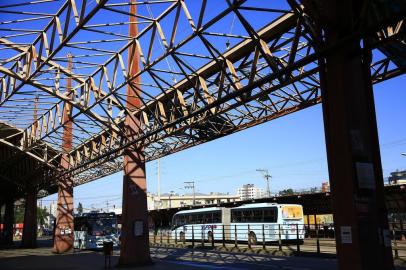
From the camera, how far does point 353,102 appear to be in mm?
9898

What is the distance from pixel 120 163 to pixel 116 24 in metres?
21.8

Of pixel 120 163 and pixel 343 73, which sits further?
pixel 120 163

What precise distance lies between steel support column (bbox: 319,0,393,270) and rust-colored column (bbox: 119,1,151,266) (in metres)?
12.2

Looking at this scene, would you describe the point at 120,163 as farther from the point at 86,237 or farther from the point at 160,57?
the point at 160,57

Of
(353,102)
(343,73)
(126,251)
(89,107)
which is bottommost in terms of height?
(126,251)

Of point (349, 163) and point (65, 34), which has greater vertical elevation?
point (65, 34)

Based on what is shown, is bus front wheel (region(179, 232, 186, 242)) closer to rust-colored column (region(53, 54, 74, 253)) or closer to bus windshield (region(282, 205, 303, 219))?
rust-colored column (region(53, 54, 74, 253))

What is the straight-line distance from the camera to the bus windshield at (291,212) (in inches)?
1277

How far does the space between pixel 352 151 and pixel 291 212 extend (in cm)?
2432

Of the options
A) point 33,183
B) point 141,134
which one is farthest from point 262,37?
point 33,183

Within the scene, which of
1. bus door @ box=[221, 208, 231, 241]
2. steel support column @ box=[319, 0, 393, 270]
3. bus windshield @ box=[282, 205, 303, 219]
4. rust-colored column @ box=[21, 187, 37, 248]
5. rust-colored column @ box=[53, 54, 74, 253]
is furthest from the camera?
rust-colored column @ box=[21, 187, 37, 248]

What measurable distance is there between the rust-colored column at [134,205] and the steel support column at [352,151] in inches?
482

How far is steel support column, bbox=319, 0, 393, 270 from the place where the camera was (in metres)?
9.30

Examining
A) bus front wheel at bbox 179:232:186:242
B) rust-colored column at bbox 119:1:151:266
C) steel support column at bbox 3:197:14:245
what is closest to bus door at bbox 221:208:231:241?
bus front wheel at bbox 179:232:186:242
